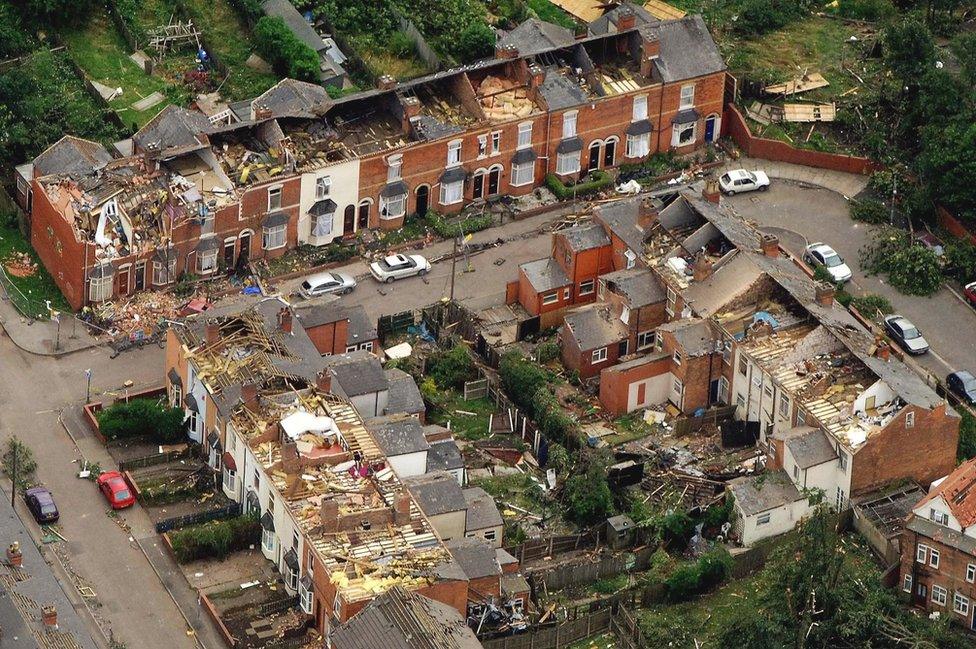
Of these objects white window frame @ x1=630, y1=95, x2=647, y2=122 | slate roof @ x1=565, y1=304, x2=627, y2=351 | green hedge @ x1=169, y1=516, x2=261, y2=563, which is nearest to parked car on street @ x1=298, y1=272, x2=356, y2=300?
slate roof @ x1=565, y1=304, x2=627, y2=351

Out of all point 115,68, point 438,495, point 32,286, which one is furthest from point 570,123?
point 438,495

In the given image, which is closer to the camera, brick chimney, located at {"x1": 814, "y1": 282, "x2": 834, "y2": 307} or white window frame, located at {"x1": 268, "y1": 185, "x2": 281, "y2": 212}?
brick chimney, located at {"x1": 814, "y1": 282, "x2": 834, "y2": 307}

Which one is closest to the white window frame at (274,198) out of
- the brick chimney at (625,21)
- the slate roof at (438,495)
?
the brick chimney at (625,21)

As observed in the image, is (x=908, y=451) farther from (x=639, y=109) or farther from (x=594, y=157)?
(x=639, y=109)

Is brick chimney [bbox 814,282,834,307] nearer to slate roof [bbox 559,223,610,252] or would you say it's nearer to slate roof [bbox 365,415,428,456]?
slate roof [bbox 559,223,610,252]

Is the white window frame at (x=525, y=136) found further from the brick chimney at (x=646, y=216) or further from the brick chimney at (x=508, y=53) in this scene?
the brick chimney at (x=646, y=216)

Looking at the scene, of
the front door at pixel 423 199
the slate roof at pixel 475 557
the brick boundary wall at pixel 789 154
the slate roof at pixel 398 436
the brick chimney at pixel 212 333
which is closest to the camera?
the slate roof at pixel 475 557

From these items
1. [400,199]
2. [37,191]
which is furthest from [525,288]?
[37,191]
